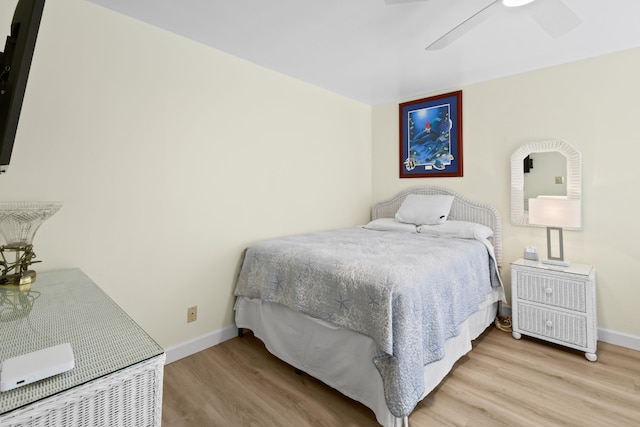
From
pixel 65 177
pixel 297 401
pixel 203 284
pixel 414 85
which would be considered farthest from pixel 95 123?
pixel 414 85

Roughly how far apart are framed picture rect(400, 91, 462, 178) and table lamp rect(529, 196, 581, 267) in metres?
0.93

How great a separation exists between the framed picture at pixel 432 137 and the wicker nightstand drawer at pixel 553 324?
149 centimetres

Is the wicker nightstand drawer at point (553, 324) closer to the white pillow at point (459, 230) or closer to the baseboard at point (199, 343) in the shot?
the white pillow at point (459, 230)

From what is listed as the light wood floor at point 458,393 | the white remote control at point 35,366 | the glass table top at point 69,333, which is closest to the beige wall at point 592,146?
the light wood floor at point 458,393

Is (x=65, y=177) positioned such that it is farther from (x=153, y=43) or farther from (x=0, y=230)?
(x=153, y=43)

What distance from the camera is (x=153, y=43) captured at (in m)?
2.12

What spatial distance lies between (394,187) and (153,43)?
2.83 m

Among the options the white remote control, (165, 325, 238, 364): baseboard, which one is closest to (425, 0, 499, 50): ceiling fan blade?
the white remote control

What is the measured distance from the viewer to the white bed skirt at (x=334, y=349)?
5.42 feet

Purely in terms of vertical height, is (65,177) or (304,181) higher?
(304,181)

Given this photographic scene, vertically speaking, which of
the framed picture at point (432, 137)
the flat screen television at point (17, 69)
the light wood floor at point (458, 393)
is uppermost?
the framed picture at point (432, 137)

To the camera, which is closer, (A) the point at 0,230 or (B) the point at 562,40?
(A) the point at 0,230

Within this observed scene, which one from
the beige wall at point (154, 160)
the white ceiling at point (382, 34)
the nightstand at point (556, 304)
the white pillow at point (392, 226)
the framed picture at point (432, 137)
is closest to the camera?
the beige wall at point (154, 160)

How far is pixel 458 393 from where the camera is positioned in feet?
6.09
